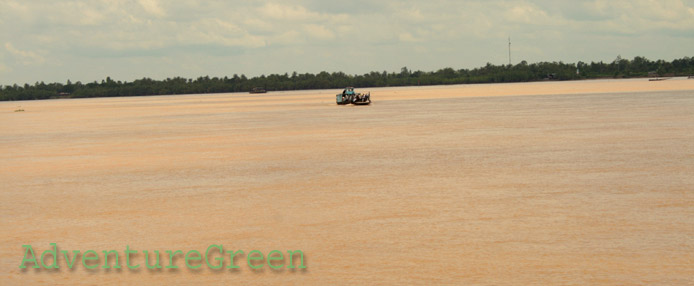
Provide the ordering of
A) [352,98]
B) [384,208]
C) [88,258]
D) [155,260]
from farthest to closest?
1. [352,98]
2. [384,208]
3. [88,258]
4. [155,260]

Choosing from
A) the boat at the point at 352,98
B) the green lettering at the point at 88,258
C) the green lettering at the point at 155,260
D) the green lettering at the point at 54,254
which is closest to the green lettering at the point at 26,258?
the green lettering at the point at 54,254

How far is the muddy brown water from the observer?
11.2 metres

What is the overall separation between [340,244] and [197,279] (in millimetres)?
2624

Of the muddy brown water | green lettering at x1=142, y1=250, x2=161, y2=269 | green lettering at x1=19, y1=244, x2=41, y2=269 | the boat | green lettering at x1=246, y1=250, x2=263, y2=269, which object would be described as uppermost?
green lettering at x1=19, y1=244, x2=41, y2=269

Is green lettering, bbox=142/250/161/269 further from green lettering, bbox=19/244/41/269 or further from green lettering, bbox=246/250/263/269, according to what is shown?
green lettering, bbox=19/244/41/269

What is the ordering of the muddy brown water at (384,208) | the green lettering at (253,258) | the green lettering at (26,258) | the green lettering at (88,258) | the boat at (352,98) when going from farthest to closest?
the boat at (352,98) < the green lettering at (26,258) < the green lettering at (88,258) < the green lettering at (253,258) < the muddy brown water at (384,208)

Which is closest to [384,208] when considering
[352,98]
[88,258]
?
[88,258]

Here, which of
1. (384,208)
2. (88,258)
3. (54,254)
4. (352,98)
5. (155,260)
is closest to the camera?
(155,260)

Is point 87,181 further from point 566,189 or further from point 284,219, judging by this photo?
point 566,189

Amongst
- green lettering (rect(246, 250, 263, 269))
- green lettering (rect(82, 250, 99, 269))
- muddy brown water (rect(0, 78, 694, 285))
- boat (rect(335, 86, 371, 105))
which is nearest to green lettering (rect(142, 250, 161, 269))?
muddy brown water (rect(0, 78, 694, 285))

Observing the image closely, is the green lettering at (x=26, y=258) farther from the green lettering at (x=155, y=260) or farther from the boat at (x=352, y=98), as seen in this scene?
the boat at (x=352, y=98)

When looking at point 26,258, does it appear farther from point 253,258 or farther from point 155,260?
point 253,258

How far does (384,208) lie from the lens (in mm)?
15805

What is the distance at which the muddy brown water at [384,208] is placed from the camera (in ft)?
36.9
